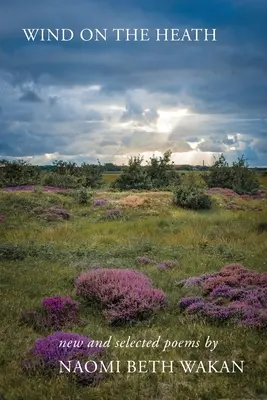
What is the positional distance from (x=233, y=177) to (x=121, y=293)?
33338 millimetres

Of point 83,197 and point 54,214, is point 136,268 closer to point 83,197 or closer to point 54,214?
point 54,214

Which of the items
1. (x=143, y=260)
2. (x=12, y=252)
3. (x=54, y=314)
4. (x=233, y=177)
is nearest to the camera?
(x=54, y=314)

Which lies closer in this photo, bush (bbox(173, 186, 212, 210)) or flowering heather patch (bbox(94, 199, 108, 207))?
flowering heather patch (bbox(94, 199, 108, 207))

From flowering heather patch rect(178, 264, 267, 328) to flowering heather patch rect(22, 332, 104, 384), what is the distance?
2.57 m

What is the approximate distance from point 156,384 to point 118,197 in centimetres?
2554

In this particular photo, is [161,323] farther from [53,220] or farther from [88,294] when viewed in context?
[53,220]

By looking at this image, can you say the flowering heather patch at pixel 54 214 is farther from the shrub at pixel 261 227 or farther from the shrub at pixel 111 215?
the shrub at pixel 261 227

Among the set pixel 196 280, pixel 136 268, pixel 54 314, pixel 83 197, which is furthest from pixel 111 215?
pixel 54 314

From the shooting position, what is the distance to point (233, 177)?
4116cm

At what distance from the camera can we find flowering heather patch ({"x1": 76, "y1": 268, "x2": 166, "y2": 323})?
8898 millimetres

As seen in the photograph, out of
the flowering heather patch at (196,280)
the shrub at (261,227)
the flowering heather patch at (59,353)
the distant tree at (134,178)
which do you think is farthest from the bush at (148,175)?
the flowering heather patch at (59,353)

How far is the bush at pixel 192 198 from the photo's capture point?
2875cm

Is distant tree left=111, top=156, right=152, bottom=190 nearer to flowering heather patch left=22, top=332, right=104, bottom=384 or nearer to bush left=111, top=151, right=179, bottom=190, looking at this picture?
bush left=111, top=151, right=179, bottom=190

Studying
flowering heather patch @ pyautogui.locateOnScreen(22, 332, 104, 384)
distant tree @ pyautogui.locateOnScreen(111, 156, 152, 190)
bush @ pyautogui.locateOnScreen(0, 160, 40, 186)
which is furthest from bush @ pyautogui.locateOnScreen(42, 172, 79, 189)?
flowering heather patch @ pyautogui.locateOnScreen(22, 332, 104, 384)
